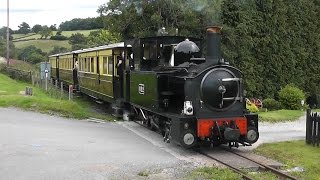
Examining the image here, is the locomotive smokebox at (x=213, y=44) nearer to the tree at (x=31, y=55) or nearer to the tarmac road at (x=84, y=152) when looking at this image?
the tarmac road at (x=84, y=152)

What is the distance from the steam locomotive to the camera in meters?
10.7

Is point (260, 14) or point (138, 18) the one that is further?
point (260, 14)

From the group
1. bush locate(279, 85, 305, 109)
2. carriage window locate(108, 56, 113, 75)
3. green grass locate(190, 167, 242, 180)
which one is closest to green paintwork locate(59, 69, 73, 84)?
carriage window locate(108, 56, 113, 75)

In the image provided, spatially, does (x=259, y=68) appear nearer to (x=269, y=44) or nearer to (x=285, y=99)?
(x=269, y=44)

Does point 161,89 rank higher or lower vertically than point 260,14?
lower

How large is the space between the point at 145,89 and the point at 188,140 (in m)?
2.94

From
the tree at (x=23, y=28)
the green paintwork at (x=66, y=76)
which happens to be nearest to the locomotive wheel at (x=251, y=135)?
the green paintwork at (x=66, y=76)

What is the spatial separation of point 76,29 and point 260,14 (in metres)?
72.6

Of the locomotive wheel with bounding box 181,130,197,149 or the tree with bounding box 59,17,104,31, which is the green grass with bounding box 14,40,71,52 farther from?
the locomotive wheel with bounding box 181,130,197,149

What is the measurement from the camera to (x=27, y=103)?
61.8 feet

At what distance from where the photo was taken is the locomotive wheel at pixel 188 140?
10.5m

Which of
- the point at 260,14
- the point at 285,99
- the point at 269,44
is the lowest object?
the point at 285,99

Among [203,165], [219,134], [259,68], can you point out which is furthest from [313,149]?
[259,68]

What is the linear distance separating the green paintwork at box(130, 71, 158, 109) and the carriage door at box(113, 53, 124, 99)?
1797mm
